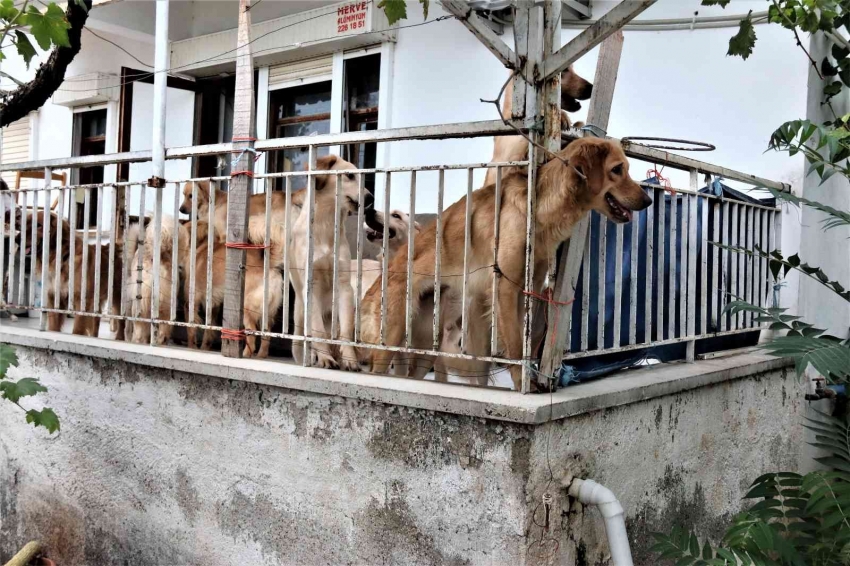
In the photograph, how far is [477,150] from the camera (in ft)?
26.0

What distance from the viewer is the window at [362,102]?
29.4ft

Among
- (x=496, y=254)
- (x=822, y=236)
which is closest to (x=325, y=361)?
(x=496, y=254)

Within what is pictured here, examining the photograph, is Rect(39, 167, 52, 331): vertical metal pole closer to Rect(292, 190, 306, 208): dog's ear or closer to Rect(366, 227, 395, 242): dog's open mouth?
Rect(292, 190, 306, 208): dog's ear

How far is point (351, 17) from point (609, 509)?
263 inches

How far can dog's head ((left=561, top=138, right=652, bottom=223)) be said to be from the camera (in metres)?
3.67

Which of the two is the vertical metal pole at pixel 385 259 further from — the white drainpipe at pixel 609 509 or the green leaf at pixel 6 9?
the green leaf at pixel 6 9

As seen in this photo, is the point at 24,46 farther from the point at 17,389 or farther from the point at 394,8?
the point at 394,8

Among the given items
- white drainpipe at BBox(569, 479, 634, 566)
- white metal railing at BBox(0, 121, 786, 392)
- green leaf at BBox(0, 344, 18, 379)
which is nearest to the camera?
white drainpipe at BBox(569, 479, 634, 566)

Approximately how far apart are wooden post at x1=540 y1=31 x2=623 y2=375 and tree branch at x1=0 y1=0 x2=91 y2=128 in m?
2.74

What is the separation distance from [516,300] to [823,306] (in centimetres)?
362

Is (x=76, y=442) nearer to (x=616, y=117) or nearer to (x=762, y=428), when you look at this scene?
(x=762, y=428)

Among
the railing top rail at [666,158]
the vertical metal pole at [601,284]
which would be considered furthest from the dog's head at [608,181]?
the vertical metal pole at [601,284]

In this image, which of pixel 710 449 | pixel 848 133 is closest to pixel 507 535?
pixel 710 449

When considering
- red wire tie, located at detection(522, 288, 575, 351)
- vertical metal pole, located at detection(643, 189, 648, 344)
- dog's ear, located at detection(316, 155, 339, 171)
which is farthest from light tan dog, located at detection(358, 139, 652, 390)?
dog's ear, located at detection(316, 155, 339, 171)
